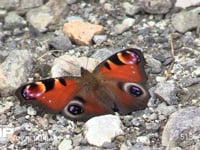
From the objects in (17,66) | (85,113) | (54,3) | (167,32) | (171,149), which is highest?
(54,3)

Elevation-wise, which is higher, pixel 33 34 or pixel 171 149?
pixel 33 34

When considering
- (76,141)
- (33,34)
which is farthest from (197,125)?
(33,34)

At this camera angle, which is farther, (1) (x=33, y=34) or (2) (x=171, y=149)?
(1) (x=33, y=34)

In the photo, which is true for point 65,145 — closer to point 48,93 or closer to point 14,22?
point 48,93

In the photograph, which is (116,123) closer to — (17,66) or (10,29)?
(17,66)

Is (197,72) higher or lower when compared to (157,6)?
lower

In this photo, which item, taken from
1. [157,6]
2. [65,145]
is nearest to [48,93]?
[65,145]

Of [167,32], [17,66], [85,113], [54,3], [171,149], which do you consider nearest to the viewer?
[171,149]
